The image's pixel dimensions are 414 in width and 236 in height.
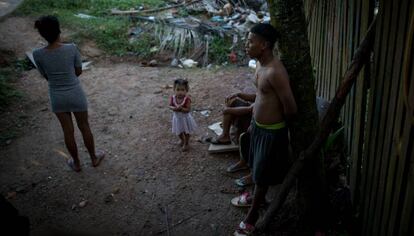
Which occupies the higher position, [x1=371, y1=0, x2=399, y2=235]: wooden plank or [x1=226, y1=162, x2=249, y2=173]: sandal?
[x1=371, y1=0, x2=399, y2=235]: wooden plank

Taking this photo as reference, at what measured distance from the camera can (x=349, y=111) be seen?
378 cm

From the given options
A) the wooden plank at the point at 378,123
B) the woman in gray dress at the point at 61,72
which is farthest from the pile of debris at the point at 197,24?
the wooden plank at the point at 378,123

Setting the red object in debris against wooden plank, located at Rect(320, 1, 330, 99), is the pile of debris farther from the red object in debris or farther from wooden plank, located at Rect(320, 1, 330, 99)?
wooden plank, located at Rect(320, 1, 330, 99)

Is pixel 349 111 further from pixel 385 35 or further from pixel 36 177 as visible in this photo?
pixel 36 177

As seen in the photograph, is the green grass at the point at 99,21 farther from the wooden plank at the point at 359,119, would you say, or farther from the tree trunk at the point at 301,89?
the wooden plank at the point at 359,119

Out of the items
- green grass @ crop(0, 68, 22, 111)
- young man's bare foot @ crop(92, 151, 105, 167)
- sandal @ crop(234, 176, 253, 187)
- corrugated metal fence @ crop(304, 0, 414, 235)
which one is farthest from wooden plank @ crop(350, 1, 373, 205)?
green grass @ crop(0, 68, 22, 111)

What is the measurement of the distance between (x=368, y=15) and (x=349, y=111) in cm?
106

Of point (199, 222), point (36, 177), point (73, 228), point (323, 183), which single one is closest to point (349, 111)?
point (323, 183)

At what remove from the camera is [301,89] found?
312cm

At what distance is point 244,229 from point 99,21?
7671 mm

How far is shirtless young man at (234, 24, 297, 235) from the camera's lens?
117 inches

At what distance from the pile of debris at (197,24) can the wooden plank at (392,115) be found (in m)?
5.80

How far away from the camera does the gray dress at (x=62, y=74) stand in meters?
4.02

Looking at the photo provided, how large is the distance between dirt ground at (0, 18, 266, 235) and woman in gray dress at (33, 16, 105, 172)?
0.63m
